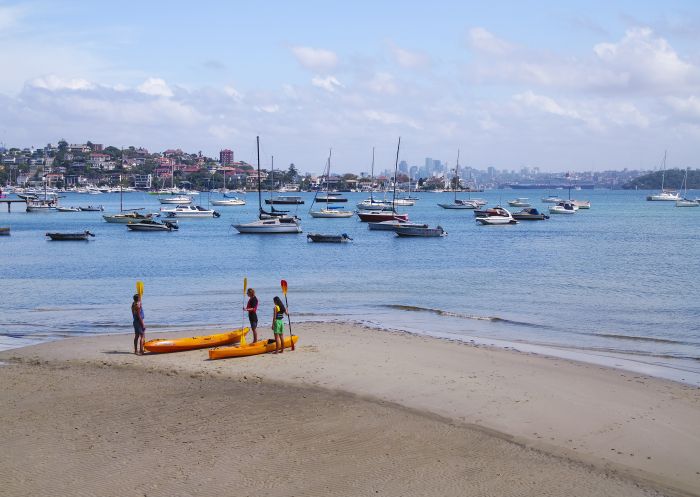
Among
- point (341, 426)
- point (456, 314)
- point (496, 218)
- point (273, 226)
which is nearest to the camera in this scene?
point (341, 426)

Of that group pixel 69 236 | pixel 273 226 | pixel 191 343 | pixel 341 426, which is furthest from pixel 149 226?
pixel 341 426

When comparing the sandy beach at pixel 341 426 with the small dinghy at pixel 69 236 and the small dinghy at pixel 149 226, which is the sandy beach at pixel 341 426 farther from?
the small dinghy at pixel 149 226

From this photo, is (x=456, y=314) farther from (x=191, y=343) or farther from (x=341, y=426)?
(x=341, y=426)

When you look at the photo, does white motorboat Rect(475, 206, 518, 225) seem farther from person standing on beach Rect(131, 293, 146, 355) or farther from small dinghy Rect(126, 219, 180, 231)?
person standing on beach Rect(131, 293, 146, 355)

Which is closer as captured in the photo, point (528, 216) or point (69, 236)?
point (69, 236)

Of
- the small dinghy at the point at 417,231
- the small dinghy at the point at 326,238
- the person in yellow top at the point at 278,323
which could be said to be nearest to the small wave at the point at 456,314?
the person in yellow top at the point at 278,323

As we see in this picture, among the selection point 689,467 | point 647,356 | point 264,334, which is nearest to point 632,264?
point 647,356

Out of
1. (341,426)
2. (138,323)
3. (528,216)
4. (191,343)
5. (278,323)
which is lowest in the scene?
(528,216)

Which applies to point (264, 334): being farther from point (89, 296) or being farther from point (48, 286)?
point (48, 286)

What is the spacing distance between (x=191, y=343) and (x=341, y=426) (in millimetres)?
8730

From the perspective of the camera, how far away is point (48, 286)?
43188mm

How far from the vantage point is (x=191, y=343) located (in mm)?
23031

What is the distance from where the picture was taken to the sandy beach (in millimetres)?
12891

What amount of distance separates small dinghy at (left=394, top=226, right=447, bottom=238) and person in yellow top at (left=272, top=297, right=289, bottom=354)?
5952 centimetres
